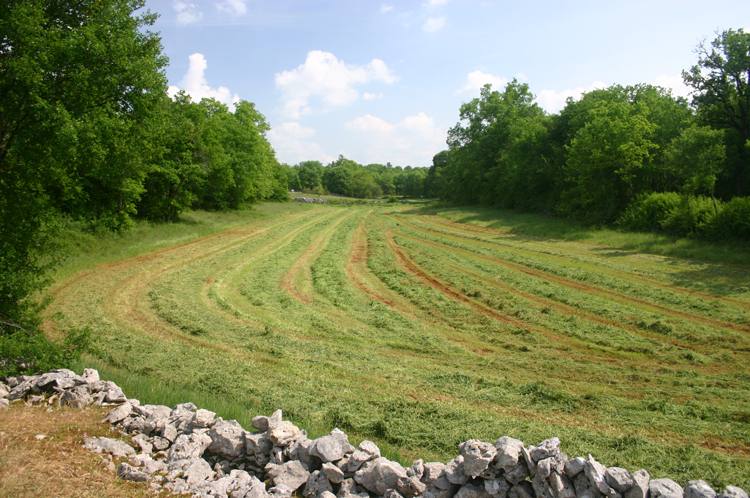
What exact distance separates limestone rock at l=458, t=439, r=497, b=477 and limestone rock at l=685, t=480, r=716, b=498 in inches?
66.7

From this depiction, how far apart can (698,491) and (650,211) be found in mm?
25029

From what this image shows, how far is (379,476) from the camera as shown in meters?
4.24

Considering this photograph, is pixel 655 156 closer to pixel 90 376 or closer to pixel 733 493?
pixel 733 493

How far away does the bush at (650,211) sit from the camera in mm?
22980

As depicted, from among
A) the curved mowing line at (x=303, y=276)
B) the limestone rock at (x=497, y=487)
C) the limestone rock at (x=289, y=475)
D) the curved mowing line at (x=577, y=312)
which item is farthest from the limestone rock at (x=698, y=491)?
the curved mowing line at (x=303, y=276)

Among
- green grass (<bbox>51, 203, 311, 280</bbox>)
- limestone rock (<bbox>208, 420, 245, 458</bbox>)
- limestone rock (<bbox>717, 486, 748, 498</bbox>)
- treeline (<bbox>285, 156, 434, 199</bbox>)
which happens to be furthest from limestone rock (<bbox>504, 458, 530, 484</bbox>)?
treeline (<bbox>285, 156, 434, 199</bbox>)

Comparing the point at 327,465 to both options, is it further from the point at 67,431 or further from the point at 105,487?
the point at 67,431

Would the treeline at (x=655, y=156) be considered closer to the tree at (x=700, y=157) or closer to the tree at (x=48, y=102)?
the tree at (x=700, y=157)

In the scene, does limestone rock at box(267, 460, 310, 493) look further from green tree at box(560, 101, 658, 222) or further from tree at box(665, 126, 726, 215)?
green tree at box(560, 101, 658, 222)

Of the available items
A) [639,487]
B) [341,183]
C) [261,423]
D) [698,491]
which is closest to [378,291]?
[261,423]

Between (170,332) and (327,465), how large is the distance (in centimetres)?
725

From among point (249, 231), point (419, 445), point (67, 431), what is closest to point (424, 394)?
point (419, 445)

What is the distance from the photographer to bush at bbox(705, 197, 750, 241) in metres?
19.0

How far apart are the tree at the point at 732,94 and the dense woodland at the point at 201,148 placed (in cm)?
7
